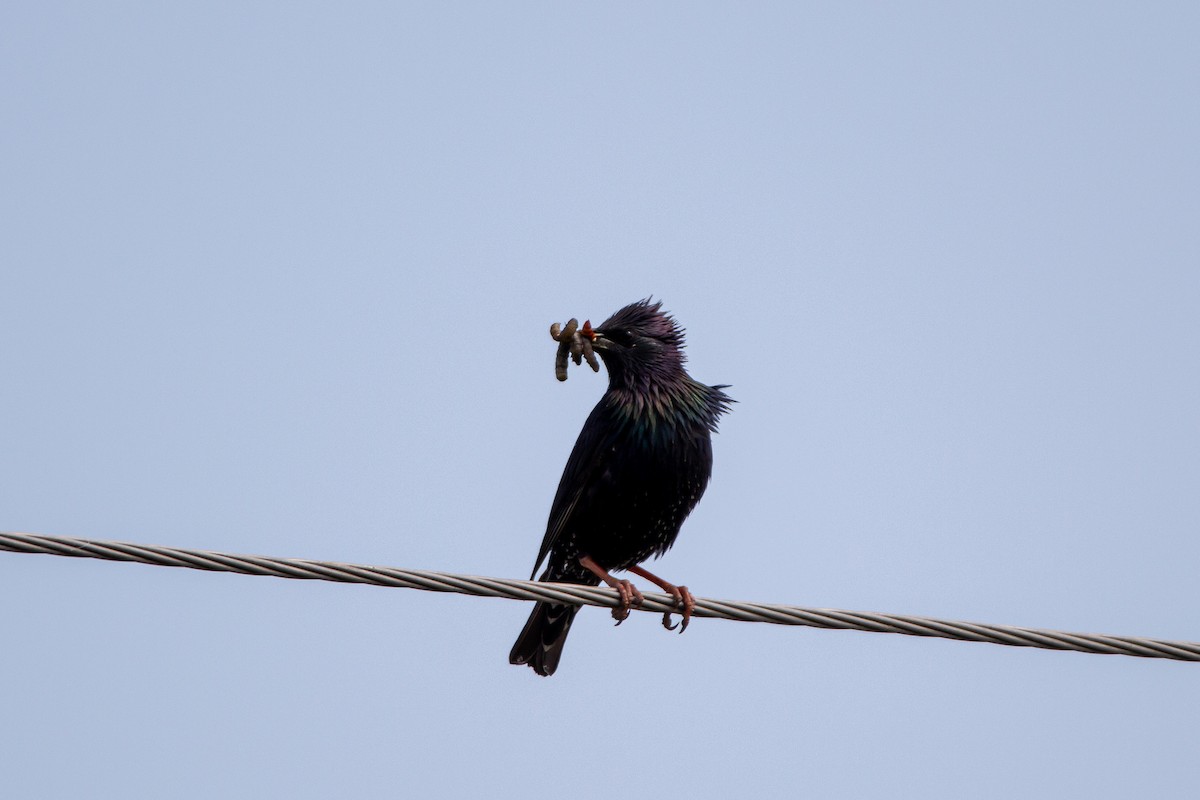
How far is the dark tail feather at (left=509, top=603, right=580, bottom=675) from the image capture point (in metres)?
6.43

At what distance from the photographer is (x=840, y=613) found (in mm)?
4047

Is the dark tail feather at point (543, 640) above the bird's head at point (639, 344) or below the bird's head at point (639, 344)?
below

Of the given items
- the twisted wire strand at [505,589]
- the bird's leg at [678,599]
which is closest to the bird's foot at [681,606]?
the bird's leg at [678,599]

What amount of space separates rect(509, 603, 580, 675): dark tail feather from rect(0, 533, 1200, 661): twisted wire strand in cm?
220

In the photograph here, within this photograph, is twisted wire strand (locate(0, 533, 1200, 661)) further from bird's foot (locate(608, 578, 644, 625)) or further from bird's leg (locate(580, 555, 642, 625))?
bird's foot (locate(608, 578, 644, 625))

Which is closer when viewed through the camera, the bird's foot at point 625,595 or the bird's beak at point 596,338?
the bird's foot at point 625,595

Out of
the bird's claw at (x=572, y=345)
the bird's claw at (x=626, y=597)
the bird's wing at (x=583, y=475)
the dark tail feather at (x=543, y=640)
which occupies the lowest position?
the dark tail feather at (x=543, y=640)

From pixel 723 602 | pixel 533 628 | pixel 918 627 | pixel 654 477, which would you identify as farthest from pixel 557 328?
pixel 918 627

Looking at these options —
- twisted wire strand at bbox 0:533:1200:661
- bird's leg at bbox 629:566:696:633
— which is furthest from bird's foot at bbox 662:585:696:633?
twisted wire strand at bbox 0:533:1200:661

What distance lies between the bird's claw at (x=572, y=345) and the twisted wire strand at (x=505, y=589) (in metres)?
2.56

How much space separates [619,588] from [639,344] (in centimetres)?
141

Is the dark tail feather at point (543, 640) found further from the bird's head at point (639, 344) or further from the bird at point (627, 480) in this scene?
the bird's head at point (639, 344)

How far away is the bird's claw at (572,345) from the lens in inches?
263

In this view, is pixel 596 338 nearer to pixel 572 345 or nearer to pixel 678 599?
pixel 572 345
